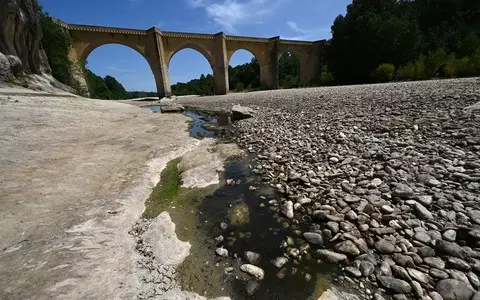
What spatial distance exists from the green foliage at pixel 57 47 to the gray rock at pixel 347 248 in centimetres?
2639

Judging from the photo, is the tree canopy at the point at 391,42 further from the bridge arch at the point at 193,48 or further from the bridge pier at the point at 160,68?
the bridge arch at the point at 193,48

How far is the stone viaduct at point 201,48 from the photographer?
73.1 ft

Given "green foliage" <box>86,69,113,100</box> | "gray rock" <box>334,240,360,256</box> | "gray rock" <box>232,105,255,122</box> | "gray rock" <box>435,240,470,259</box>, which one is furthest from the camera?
"green foliage" <box>86,69,113,100</box>

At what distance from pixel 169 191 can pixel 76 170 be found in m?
1.76

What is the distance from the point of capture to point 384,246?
198 cm

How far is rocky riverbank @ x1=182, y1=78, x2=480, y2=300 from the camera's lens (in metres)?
1.73

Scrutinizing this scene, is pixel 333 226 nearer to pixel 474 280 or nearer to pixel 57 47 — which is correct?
pixel 474 280

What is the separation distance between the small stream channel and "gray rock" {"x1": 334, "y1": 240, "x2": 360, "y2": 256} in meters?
0.19

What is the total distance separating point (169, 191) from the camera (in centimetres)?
349

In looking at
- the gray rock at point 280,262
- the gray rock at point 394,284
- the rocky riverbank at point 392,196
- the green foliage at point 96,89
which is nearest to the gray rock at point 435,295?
the rocky riverbank at point 392,196

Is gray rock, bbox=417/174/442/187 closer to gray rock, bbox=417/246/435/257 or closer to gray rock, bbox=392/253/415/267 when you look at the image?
gray rock, bbox=417/246/435/257

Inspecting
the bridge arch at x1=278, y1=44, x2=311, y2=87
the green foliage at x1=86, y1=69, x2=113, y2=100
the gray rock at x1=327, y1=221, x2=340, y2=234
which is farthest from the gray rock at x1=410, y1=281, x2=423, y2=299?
the bridge arch at x1=278, y1=44, x2=311, y2=87

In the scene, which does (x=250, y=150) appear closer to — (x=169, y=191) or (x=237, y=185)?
(x=237, y=185)

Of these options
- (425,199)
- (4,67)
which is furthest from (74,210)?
(4,67)
